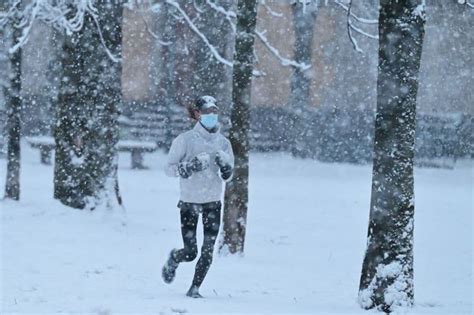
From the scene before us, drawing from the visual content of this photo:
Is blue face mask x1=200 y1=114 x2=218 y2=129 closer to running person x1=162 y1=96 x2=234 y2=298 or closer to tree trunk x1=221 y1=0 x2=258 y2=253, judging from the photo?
running person x1=162 y1=96 x2=234 y2=298

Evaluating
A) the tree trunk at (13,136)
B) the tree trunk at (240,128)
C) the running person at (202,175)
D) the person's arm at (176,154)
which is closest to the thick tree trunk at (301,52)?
the tree trunk at (13,136)

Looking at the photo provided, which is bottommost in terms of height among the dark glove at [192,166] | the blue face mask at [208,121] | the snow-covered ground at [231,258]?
the snow-covered ground at [231,258]

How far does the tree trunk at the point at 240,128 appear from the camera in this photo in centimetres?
1078

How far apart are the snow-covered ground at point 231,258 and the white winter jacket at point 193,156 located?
0.91 metres

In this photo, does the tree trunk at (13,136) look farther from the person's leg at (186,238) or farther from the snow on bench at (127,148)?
the snow on bench at (127,148)

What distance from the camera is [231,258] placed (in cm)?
1084

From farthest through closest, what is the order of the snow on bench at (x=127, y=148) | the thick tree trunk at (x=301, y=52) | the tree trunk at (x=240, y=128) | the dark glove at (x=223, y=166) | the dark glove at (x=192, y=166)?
the thick tree trunk at (x=301, y=52)
the snow on bench at (x=127, y=148)
the tree trunk at (x=240, y=128)
the dark glove at (x=223, y=166)
the dark glove at (x=192, y=166)

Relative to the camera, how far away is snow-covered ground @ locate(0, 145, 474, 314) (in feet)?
24.6

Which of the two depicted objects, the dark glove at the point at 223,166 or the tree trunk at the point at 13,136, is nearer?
the dark glove at the point at 223,166

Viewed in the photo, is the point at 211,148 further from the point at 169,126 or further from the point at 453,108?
the point at 453,108

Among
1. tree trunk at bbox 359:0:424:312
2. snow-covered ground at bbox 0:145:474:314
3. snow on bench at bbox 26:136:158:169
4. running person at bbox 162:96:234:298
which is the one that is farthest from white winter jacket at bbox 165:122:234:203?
snow on bench at bbox 26:136:158:169

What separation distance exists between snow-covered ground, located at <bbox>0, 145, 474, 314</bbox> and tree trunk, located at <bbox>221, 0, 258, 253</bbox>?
0.38m

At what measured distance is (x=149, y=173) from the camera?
68.8ft

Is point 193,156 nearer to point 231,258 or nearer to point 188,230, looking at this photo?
point 188,230
